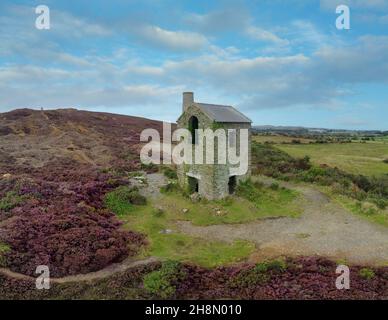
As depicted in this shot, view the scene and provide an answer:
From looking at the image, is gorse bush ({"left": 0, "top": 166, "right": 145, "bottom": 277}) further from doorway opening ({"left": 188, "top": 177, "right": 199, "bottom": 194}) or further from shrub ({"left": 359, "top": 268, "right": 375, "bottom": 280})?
shrub ({"left": 359, "top": 268, "right": 375, "bottom": 280})

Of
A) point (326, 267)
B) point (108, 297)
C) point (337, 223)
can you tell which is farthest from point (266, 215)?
point (108, 297)

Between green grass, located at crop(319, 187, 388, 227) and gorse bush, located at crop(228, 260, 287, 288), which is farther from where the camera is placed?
green grass, located at crop(319, 187, 388, 227)

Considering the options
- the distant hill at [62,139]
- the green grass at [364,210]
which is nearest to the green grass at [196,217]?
the green grass at [364,210]

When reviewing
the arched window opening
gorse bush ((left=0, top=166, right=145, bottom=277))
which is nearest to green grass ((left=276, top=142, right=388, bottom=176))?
the arched window opening

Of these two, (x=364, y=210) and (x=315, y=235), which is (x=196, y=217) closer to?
(x=315, y=235)

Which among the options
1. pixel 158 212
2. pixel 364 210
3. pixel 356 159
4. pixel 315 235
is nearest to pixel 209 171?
pixel 158 212

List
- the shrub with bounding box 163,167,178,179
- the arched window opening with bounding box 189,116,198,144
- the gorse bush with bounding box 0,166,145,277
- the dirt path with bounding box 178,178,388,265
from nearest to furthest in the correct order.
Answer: the gorse bush with bounding box 0,166,145,277 → the dirt path with bounding box 178,178,388,265 → the arched window opening with bounding box 189,116,198,144 → the shrub with bounding box 163,167,178,179

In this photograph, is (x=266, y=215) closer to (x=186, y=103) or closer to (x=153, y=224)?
(x=153, y=224)
